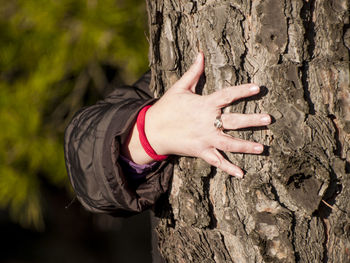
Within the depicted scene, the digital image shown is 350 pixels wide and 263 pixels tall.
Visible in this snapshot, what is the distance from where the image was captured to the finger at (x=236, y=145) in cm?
76

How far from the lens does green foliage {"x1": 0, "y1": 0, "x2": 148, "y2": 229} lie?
1609 mm

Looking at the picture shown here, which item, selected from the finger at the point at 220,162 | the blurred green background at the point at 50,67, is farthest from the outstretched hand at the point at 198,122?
the blurred green background at the point at 50,67

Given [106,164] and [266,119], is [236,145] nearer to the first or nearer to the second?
[266,119]

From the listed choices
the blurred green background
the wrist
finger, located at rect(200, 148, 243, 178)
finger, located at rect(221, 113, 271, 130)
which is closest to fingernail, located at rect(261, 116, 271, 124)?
finger, located at rect(221, 113, 271, 130)

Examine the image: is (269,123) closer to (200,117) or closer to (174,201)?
(200,117)

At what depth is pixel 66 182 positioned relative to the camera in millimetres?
1840

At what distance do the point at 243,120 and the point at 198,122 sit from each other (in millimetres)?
92

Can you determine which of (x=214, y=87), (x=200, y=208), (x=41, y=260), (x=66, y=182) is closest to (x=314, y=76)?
(x=214, y=87)

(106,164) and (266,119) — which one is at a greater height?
(266,119)

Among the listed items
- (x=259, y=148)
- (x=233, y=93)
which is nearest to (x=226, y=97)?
(x=233, y=93)

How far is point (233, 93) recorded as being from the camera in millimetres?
755

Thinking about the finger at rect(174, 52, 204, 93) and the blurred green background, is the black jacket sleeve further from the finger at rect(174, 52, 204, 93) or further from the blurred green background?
the blurred green background

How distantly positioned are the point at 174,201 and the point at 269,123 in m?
0.30

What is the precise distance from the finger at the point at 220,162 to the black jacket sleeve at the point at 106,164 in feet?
0.46
